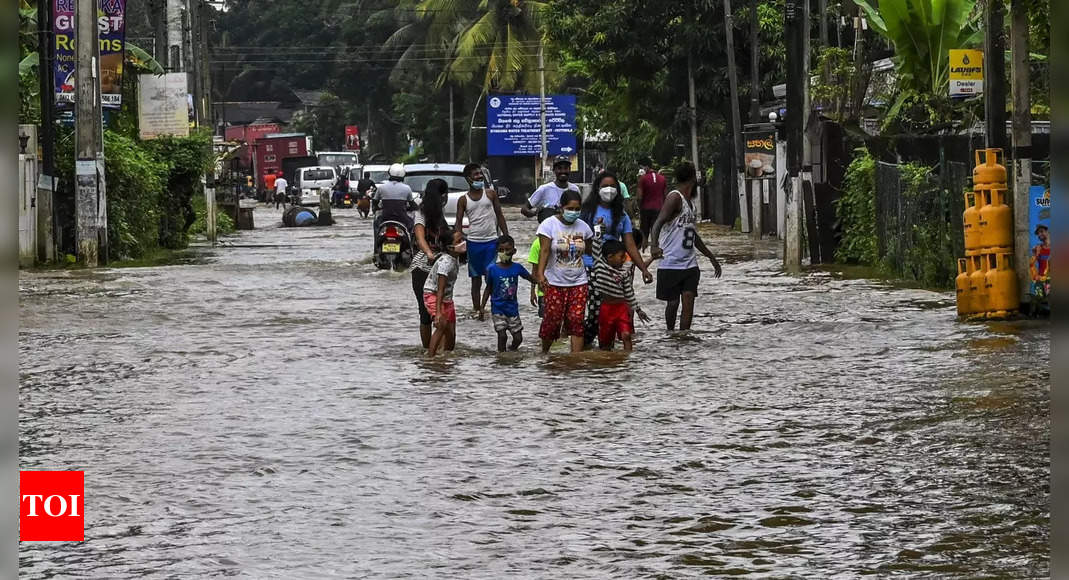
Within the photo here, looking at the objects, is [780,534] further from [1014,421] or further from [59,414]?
[59,414]

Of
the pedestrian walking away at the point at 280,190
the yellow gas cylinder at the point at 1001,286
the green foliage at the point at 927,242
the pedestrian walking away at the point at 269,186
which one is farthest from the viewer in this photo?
the pedestrian walking away at the point at 269,186

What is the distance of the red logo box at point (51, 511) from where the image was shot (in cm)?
671

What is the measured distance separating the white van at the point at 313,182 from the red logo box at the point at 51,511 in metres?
61.4

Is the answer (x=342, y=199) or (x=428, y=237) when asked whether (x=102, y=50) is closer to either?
(x=428, y=237)

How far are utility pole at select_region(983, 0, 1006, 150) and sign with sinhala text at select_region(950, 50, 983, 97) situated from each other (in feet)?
9.57

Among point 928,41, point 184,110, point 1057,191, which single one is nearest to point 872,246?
point 928,41

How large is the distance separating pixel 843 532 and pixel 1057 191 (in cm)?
502

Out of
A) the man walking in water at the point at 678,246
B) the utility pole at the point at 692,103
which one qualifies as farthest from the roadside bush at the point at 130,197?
the utility pole at the point at 692,103

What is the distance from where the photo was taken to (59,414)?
10.7m

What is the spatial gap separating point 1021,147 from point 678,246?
346cm

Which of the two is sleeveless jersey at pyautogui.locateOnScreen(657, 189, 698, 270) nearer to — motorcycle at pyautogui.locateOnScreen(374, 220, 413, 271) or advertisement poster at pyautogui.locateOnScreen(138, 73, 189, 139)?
motorcycle at pyautogui.locateOnScreen(374, 220, 413, 271)

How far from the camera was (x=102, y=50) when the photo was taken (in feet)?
95.7

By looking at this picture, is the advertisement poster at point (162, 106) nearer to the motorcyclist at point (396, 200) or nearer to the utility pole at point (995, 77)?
the motorcyclist at point (396, 200)

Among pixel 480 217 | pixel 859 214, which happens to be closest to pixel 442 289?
pixel 480 217
